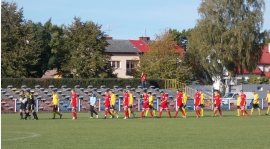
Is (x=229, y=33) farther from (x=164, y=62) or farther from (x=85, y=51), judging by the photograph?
(x=85, y=51)

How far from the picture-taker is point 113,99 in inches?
1389

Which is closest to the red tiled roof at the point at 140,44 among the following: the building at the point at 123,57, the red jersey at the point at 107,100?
the building at the point at 123,57

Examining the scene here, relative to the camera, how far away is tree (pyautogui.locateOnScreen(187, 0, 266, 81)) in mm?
68375

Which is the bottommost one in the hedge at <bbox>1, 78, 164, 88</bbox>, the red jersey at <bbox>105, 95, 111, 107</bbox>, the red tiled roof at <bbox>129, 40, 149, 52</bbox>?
the red jersey at <bbox>105, 95, 111, 107</bbox>

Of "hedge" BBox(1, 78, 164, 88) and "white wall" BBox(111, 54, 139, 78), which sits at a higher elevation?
"white wall" BBox(111, 54, 139, 78)

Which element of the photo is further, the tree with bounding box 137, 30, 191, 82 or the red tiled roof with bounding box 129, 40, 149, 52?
the red tiled roof with bounding box 129, 40, 149, 52

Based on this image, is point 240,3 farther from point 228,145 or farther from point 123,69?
point 228,145

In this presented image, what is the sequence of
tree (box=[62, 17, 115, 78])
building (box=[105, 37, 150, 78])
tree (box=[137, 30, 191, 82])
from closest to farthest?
1. tree (box=[62, 17, 115, 78])
2. tree (box=[137, 30, 191, 82])
3. building (box=[105, 37, 150, 78])

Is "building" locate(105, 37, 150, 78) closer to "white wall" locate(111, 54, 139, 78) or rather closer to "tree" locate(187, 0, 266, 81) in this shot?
"white wall" locate(111, 54, 139, 78)

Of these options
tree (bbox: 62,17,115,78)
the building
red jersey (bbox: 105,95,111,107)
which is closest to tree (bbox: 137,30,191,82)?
tree (bbox: 62,17,115,78)

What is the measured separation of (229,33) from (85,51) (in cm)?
1779

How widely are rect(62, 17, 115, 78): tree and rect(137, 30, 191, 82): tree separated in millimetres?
7710

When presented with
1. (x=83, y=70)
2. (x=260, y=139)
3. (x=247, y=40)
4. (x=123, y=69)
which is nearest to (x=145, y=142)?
(x=260, y=139)

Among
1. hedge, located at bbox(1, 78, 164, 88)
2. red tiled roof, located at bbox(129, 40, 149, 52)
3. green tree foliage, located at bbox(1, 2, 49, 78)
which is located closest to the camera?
hedge, located at bbox(1, 78, 164, 88)
